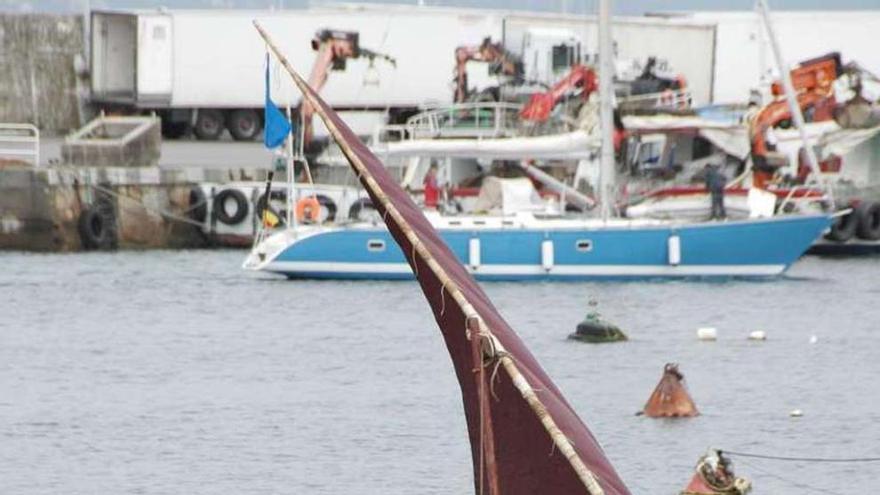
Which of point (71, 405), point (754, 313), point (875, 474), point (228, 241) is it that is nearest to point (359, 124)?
point (228, 241)

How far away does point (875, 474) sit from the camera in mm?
30469

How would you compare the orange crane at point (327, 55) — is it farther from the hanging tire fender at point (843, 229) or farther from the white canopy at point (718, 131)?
the hanging tire fender at point (843, 229)

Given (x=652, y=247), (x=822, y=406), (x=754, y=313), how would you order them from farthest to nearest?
1. (x=652, y=247)
2. (x=754, y=313)
3. (x=822, y=406)

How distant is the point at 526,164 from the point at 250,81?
2103 cm

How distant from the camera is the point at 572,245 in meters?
54.3

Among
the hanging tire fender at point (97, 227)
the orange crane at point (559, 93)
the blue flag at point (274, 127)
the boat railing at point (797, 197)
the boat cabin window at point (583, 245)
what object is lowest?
the hanging tire fender at point (97, 227)

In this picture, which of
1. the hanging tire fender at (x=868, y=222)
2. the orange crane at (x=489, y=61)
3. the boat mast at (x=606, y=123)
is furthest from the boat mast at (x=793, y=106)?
the orange crane at (x=489, y=61)

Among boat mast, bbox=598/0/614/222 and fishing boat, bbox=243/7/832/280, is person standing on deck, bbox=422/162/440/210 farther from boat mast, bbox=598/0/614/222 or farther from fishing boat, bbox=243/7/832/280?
boat mast, bbox=598/0/614/222

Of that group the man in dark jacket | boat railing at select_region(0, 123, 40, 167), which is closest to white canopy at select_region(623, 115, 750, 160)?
the man in dark jacket

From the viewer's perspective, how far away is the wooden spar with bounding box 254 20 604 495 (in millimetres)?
14898

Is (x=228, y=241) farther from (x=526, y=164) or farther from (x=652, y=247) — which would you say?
(x=652, y=247)

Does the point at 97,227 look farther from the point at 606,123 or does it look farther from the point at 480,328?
the point at 480,328

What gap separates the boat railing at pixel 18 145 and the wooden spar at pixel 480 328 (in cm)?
4574

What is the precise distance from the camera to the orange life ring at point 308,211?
187 ft
